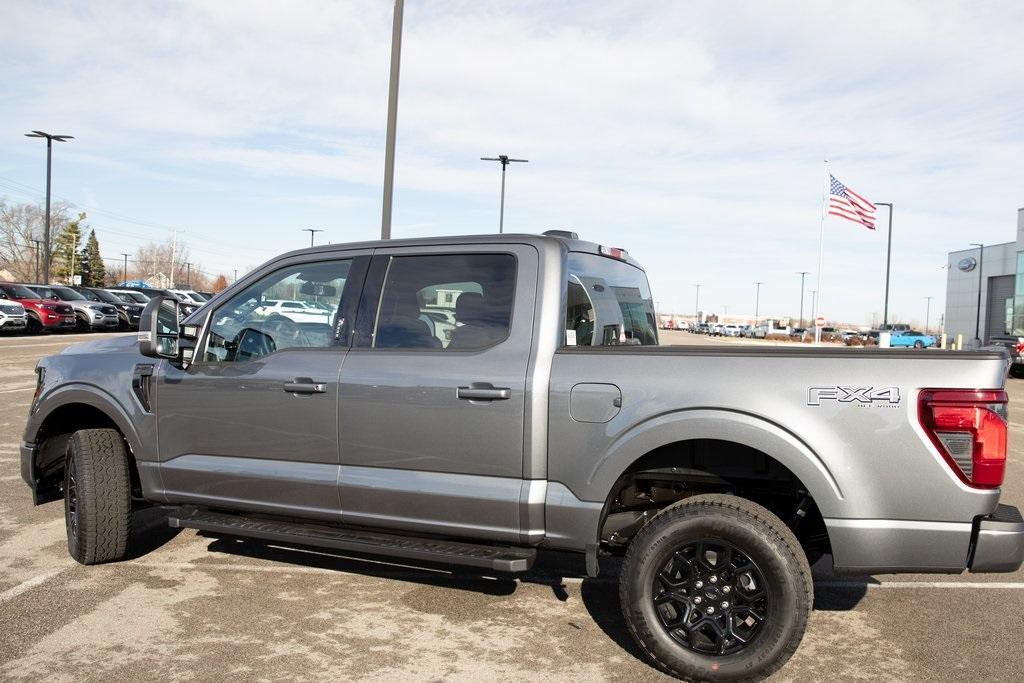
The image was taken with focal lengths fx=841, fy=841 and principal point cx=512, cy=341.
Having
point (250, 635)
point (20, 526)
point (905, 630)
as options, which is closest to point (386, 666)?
point (250, 635)

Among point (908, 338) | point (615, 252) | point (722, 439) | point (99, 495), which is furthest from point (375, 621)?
point (908, 338)

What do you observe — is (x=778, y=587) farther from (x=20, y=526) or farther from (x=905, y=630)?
(x=20, y=526)

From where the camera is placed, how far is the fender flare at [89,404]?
15.9 ft

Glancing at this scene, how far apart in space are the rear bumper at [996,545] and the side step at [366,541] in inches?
71.8

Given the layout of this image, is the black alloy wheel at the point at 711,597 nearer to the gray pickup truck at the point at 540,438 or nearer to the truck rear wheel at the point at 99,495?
the gray pickup truck at the point at 540,438

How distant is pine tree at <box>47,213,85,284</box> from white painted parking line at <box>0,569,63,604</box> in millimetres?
89523

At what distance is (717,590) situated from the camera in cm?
358

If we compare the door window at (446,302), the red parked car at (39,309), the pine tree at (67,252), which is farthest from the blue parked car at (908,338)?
the pine tree at (67,252)

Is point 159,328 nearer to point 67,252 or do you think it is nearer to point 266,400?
point 266,400

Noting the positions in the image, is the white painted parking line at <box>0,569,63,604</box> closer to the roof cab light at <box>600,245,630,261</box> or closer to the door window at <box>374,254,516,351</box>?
the door window at <box>374,254,516,351</box>

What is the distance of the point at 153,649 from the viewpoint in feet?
12.5

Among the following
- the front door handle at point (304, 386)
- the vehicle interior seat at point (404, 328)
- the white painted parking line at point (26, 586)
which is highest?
the vehicle interior seat at point (404, 328)

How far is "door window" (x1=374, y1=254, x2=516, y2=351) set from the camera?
4.11 m

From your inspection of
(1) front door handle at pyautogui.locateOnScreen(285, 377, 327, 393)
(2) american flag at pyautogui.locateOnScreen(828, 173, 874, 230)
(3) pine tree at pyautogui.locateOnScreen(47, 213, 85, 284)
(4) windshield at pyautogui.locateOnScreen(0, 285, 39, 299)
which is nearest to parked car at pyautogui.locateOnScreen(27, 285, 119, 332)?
(4) windshield at pyautogui.locateOnScreen(0, 285, 39, 299)
